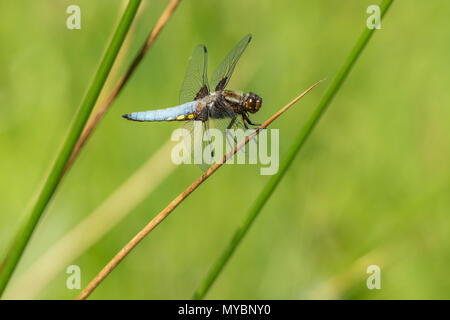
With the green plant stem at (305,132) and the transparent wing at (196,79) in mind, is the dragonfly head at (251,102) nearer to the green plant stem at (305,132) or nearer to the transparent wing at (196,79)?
the transparent wing at (196,79)

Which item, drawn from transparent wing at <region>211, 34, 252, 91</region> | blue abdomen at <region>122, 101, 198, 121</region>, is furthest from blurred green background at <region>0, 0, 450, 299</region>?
transparent wing at <region>211, 34, 252, 91</region>

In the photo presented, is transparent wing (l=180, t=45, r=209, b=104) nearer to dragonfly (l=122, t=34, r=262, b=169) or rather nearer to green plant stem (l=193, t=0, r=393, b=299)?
dragonfly (l=122, t=34, r=262, b=169)

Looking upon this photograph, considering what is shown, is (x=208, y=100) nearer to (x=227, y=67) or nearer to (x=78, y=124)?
(x=227, y=67)

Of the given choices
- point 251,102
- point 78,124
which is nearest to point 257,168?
point 251,102

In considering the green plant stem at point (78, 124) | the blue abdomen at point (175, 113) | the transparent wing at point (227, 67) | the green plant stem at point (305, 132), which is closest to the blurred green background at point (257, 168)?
the blue abdomen at point (175, 113)

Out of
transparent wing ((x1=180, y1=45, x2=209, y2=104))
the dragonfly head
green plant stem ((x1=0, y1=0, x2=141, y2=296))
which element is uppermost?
transparent wing ((x1=180, y1=45, x2=209, y2=104))
